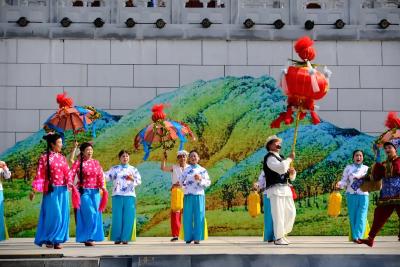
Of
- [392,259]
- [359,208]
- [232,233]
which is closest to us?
[392,259]

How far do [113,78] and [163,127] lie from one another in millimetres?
1883

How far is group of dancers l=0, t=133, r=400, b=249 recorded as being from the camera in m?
9.23

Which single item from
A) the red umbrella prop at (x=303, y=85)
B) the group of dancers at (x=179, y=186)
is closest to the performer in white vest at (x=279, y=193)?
the group of dancers at (x=179, y=186)

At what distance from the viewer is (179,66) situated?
12.5 meters

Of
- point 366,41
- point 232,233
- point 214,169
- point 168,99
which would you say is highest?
point 366,41

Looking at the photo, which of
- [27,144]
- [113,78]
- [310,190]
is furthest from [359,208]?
[27,144]

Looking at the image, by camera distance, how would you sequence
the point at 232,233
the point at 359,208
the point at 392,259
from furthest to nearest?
the point at 232,233
the point at 359,208
the point at 392,259

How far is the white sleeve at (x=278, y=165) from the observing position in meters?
9.38

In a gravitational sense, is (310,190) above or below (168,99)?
below

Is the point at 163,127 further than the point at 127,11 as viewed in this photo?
No

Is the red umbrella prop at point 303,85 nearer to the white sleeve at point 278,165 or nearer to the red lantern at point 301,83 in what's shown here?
the red lantern at point 301,83

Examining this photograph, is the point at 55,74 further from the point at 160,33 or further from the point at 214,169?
the point at 214,169

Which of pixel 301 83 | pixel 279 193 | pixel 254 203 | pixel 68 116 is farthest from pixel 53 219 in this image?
pixel 301 83

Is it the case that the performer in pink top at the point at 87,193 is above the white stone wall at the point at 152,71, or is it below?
below
